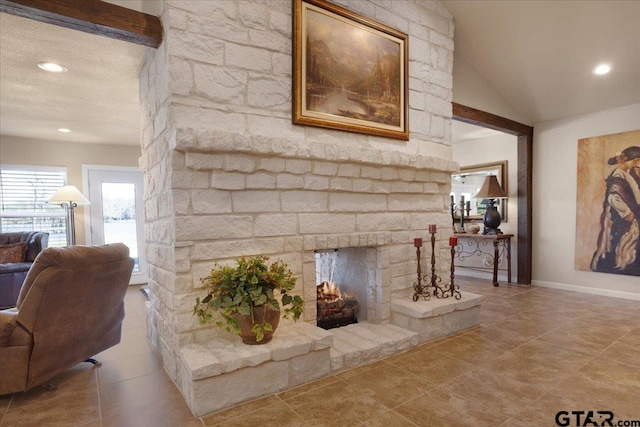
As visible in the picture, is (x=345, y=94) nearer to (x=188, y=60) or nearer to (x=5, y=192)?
(x=188, y=60)

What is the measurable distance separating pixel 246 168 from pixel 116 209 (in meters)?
4.60

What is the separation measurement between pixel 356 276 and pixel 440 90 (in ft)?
6.51

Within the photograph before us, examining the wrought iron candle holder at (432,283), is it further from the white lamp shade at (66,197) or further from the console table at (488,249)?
the white lamp shade at (66,197)

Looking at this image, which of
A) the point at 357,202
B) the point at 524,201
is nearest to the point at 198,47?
the point at 357,202

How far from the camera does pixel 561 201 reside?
4.66 metres

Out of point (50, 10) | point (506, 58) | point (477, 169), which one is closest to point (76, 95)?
point (50, 10)

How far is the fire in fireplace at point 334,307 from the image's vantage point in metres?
2.91

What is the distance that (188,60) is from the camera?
2104 millimetres

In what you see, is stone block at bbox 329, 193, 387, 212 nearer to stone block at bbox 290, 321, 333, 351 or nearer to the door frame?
stone block at bbox 290, 321, 333, 351

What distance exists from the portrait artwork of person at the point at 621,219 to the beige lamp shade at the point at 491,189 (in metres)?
1.22

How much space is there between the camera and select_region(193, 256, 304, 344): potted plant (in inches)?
78.7

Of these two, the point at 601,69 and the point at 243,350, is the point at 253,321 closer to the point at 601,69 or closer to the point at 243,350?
the point at 243,350

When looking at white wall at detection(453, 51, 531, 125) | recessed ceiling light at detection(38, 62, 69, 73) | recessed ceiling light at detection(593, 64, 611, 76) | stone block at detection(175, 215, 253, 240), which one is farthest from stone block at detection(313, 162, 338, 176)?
recessed ceiling light at detection(593, 64, 611, 76)

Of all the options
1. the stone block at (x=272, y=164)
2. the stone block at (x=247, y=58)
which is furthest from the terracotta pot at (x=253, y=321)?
the stone block at (x=247, y=58)
